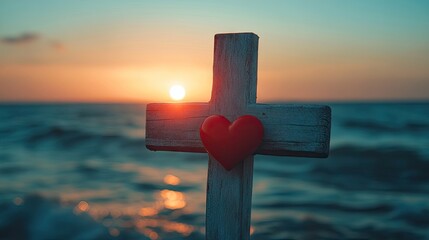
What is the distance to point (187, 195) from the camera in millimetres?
10656

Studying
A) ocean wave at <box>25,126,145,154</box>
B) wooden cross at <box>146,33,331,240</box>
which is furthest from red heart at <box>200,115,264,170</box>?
ocean wave at <box>25,126,145,154</box>

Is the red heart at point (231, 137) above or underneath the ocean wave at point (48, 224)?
above

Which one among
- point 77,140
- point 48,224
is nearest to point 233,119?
point 48,224

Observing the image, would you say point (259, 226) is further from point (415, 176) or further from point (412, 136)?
point (412, 136)

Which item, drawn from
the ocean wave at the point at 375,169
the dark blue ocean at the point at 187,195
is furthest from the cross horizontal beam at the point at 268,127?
the ocean wave at the point at 375,169

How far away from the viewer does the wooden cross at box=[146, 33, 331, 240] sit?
6.40 feet

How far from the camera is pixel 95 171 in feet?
47.4

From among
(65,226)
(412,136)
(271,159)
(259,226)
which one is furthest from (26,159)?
(412,136)

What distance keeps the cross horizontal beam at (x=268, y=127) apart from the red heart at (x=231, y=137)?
0.16ft

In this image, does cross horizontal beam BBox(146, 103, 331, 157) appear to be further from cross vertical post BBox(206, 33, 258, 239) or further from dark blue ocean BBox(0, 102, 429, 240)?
dark blue ocean BBox(0, 102, 429, 240)

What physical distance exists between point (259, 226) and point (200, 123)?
6.14m

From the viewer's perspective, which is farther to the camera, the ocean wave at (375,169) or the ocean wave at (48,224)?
the ocean wave at (375,169)

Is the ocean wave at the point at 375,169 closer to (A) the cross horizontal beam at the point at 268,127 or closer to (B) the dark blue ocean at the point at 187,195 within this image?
(B) the dark blue ocean at the point at 187,195

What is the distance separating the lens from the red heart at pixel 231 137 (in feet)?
6.49
